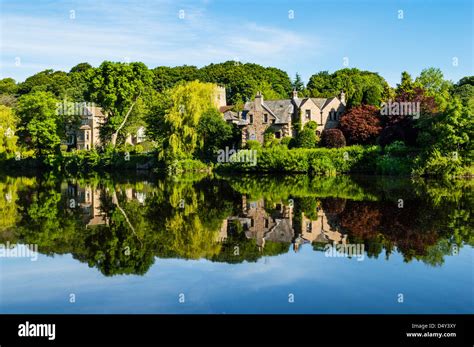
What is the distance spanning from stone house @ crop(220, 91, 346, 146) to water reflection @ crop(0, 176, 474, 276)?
2255 cm

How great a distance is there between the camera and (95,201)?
23438mm

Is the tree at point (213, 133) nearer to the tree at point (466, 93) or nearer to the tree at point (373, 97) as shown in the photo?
the tree at point (373, 97)

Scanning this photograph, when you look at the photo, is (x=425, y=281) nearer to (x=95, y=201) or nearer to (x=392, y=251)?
(x=392, y=251)

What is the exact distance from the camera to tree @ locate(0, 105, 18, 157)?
5153 cm

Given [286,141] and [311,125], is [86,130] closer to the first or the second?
[286,141]

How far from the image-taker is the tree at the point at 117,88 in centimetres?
5084

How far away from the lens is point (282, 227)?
52.3 feet

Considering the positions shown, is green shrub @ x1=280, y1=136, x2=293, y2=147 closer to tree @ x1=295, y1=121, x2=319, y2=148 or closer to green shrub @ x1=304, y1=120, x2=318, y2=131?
tree @ x1=295, y1=121, x2=319, y2=148

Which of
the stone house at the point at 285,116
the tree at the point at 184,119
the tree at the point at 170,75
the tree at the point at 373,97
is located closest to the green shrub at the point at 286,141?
the stone house at the point at 285,116

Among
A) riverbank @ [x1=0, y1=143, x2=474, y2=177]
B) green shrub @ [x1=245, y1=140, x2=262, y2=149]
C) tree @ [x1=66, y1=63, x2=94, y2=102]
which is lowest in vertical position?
riverbank @ [x1=0, y1=143, x2=474, y2=177]

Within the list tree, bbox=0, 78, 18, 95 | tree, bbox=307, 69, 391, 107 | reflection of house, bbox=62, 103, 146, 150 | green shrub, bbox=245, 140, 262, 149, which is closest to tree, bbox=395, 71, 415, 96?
green shrub, bbox=245, 140, 262, 149

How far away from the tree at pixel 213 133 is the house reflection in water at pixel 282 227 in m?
26.1
